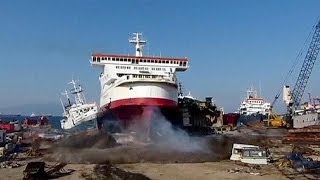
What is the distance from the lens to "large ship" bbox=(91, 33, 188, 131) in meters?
56.5

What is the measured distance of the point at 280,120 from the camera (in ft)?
323

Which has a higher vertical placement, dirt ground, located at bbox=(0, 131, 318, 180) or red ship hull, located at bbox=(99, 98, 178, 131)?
red ship hull, located at bbox=(99, 98, 178, 131)

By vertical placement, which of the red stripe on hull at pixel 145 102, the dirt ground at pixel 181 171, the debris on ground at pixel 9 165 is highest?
the red stripe on hull at pixel 145 102

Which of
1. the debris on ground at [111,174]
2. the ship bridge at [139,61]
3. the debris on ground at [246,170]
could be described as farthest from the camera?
the ship bridge at [139,61]

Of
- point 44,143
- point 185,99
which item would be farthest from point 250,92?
point 44,143

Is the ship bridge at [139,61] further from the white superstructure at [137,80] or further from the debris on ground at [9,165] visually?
the debris on ground at [9,165]

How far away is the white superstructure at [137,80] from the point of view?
57.4m

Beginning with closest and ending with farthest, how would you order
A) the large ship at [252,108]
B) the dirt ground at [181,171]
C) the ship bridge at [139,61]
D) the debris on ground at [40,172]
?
the debris on ground at [40,172]
the dirt ground at [181,171]
the ship bridge at [139,61]
the large ship at [252,108]

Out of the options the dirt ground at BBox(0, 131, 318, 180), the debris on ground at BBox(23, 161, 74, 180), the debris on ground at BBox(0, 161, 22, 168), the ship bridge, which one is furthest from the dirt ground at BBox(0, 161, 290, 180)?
the ship bridge

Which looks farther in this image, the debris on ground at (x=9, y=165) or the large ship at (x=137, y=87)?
the large ship at (x=137, y=87)

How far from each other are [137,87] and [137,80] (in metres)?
0.98

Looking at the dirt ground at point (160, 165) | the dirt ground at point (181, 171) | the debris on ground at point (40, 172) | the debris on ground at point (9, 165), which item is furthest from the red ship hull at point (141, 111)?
the debris on ground at point (40, 172)

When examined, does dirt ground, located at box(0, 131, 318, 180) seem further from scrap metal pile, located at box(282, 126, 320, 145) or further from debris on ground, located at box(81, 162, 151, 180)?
scrap metal pile, located at box(282, 126, 320, 145)

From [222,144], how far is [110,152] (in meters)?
14.8
